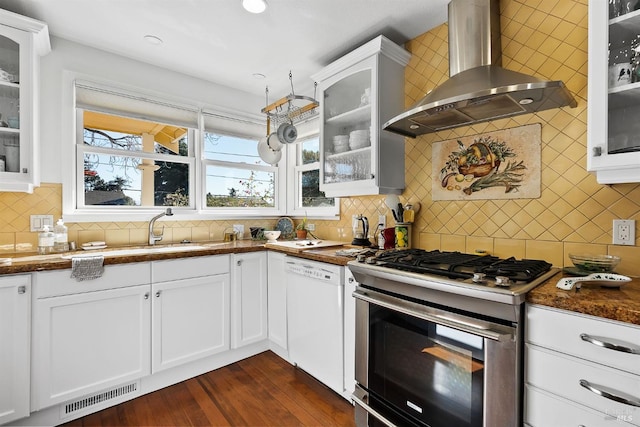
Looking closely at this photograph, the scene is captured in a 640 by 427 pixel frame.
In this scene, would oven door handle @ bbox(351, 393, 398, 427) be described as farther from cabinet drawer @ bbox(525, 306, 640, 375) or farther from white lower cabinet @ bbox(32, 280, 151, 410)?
white lower cabinet @ bbox(32, 280, 151, 410)

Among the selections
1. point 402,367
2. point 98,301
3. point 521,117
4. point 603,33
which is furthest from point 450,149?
point 98,301

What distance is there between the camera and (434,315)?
1.35 metres

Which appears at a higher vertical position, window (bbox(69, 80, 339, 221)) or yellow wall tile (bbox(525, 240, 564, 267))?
window (bbox(69, 80, 339, 221))

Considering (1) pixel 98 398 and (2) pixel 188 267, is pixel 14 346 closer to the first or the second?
(1) pixel 98 398

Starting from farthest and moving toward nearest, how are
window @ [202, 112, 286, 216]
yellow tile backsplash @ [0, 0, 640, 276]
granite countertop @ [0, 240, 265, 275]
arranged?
window @ [202, 112, 286, 216]
granite countertop @ [0, 240, 265, 275]
yellow tile backsplash @ [0, 0, 640, 276]

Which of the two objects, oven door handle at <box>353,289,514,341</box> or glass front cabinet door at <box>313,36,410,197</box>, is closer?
oven door handle at <box>353,289,514,341</box>

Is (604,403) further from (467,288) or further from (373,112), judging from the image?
(373,112)

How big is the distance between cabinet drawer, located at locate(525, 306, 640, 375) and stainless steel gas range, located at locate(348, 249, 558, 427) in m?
0.06

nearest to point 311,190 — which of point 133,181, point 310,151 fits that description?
point 310,151

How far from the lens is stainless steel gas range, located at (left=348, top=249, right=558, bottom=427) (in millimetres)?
1147

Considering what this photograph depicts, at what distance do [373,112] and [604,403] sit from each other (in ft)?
6.01

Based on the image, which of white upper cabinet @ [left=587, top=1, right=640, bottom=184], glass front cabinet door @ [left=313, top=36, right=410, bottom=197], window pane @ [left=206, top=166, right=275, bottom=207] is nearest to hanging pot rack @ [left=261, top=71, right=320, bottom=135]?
glass front cabinet door @ [left=313, top=36, right=410, bottom=197]

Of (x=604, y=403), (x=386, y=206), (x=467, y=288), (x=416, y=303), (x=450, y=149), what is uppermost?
(x=450, y=149)

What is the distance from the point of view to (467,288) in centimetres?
120
